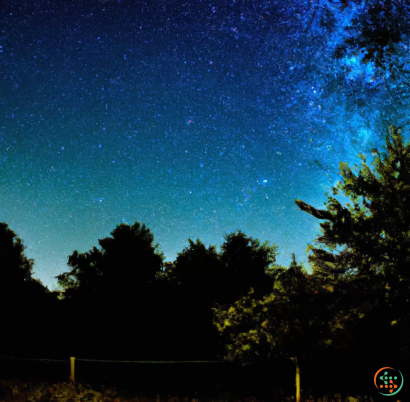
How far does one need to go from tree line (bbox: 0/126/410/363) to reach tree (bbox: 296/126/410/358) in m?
0.03

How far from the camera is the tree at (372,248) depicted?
28.3 ft

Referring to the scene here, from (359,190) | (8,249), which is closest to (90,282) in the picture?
(8,249)

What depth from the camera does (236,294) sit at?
2333 cm

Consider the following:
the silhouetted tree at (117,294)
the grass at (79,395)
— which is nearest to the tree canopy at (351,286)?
the grass at (79,395)

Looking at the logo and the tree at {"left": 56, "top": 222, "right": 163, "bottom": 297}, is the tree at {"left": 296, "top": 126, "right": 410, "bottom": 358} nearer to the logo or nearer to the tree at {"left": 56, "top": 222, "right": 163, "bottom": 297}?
the logo

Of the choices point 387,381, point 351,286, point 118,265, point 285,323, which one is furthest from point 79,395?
point 118,265

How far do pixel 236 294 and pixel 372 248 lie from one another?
15.0 m

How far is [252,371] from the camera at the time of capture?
8.85 metres

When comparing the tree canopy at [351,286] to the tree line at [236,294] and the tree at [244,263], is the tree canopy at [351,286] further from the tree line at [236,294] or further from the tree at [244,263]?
the tree at [244,263]

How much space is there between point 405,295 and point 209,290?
1559 cm

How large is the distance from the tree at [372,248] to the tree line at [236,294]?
3cm

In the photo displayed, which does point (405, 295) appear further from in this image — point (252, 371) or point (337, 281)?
point (252, 371)

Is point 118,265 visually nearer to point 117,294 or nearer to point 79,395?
point 117,294

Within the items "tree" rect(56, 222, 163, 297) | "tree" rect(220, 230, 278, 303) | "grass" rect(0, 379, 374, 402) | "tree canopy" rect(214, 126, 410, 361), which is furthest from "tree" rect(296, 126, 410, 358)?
"tree" rect(56, 222, 163, 297)
